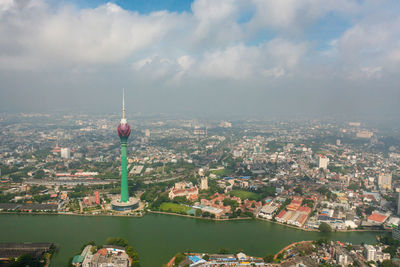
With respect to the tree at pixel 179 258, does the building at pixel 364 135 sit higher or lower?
higher

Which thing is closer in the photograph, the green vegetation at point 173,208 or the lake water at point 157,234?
the lake water at point 157,234

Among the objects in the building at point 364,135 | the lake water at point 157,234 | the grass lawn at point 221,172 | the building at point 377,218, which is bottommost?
the lake water at point 157,234

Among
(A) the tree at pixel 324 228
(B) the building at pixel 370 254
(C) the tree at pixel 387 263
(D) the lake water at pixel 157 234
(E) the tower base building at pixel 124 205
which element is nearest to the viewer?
(C) the tree at pixel 387 263

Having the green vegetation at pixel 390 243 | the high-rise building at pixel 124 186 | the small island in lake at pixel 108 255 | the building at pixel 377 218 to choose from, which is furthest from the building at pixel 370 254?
the high-rise building at pixel 124 186

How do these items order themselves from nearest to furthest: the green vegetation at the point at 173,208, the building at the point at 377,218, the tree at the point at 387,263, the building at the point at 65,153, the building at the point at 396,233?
the tree at the point at 387,263, the building at the point at 396,233, the building at the point at 377,218, the green vegetation at the point at 173,208, the building at the point at 65,153

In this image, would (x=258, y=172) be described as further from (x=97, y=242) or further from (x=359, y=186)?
(x=97, y=242)

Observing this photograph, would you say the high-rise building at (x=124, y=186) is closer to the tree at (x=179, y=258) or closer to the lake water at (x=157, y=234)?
the lake water at (x=157, y=234)

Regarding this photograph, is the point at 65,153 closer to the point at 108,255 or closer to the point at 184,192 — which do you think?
the point at 184,192
